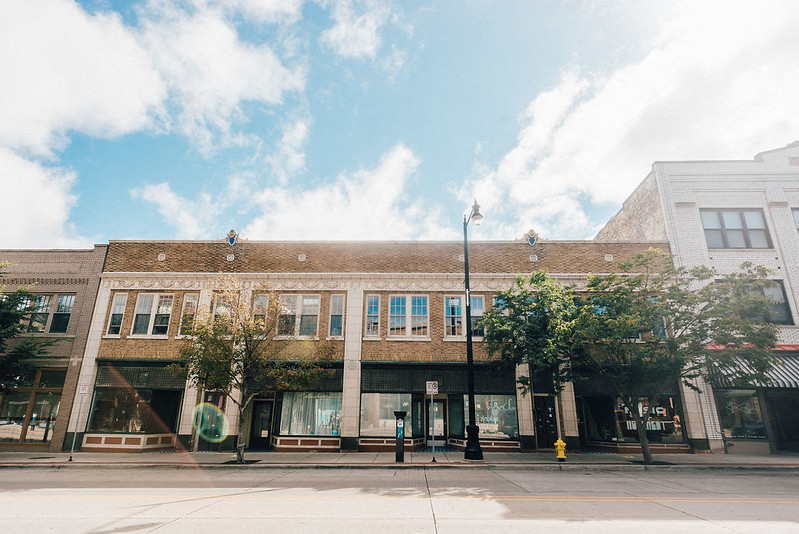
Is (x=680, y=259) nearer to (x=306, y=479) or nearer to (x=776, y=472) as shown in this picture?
(x=776, y=472)

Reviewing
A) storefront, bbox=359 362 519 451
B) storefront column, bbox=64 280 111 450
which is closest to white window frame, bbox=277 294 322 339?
storefront, bbox=359 362 519 451

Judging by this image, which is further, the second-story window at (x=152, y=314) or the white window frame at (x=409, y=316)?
the second-story window at (x=152, y=314)

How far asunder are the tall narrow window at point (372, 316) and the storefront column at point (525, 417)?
662 centimetres

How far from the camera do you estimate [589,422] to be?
19.7 metres

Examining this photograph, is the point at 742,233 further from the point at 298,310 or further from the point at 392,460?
the point at 298,310

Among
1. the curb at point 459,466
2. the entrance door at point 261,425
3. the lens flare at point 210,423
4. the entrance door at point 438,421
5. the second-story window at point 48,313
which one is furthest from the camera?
the second-story window at point 48,313

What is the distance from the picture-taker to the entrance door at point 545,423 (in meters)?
18.6

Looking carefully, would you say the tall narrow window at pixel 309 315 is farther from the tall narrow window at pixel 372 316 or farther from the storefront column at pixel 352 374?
the tall narrow window at pixel 372 316

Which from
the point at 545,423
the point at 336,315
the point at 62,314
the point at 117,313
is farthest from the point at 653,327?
the point at 62,314

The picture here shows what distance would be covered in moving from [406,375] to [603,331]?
8448 millimetres

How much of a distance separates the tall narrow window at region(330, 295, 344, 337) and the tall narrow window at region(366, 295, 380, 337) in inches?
47.8

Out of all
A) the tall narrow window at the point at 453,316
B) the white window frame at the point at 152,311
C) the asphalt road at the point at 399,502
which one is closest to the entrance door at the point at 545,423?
the tall narrow window at the point at 453,316

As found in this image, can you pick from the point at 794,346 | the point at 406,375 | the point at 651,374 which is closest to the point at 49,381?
the point at 406,375

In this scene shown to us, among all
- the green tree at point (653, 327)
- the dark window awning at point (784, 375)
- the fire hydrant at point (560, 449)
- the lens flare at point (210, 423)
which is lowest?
the fire hydrant at point (560, 449)
